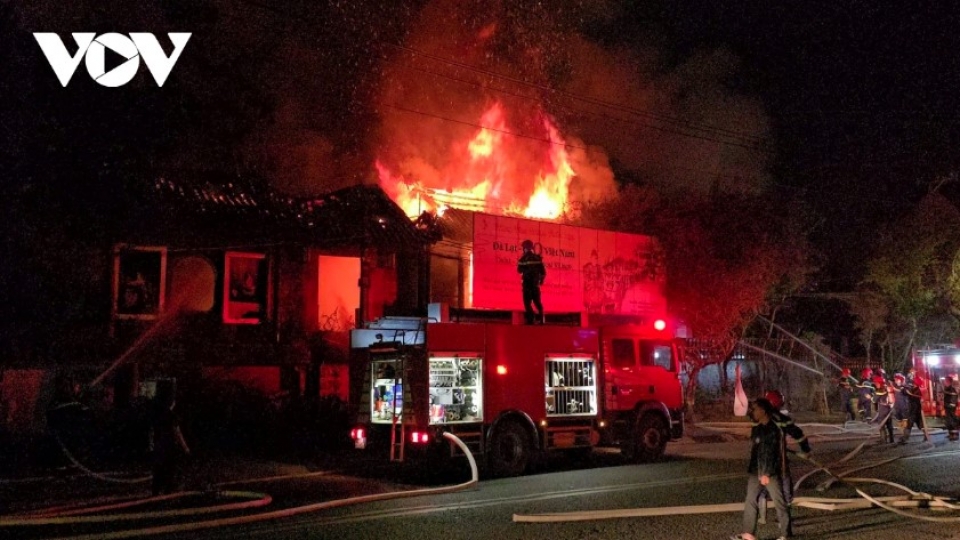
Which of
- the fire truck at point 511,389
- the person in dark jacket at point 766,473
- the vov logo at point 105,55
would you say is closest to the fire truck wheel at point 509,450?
the fire truck at point 511,389

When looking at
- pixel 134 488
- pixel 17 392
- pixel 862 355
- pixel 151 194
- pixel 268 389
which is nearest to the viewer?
pixel 134 488

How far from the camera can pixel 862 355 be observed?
34719 millimetres

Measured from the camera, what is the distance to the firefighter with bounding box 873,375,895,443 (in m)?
17.3

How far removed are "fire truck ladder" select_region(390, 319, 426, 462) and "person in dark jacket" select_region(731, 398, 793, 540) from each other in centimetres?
594

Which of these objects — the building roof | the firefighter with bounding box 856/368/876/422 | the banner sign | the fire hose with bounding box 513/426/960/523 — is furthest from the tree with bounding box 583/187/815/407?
the fire hose with bounding box 513/426/960/523

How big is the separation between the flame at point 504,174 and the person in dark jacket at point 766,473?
18398mm

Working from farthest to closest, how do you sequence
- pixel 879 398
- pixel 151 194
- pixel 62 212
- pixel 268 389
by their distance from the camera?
1. pixel 268 389
2. pixel 879 398
3. pixel 151 194
4. pixel 62 212

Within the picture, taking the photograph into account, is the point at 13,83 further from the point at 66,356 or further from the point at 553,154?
the point at 553,154

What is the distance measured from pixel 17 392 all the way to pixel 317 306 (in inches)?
271

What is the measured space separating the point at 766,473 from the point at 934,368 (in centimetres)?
2283

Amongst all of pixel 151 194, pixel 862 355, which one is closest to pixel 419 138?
pixel 151 194

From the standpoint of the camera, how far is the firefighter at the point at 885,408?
17.3 m

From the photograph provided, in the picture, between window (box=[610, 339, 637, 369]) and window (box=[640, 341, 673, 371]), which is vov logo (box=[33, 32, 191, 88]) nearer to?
window (box=[610, 339, 637, 369])

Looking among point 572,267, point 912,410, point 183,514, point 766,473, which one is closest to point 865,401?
point 912,410
